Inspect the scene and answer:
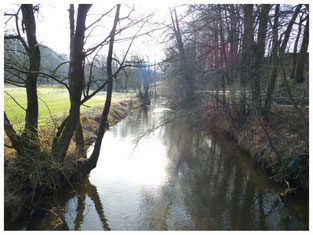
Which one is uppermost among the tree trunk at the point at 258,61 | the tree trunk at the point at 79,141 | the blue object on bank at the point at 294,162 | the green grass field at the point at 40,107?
the tree trunk at the point at 258,61

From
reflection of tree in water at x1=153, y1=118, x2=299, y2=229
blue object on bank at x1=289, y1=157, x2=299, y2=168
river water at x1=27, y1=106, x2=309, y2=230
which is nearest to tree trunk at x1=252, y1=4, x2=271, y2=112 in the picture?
blue object on bank at x1=289, y1=157, x2=299, y2=168

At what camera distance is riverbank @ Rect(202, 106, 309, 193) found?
6.86 metres

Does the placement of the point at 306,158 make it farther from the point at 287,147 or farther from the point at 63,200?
the point at 63,200

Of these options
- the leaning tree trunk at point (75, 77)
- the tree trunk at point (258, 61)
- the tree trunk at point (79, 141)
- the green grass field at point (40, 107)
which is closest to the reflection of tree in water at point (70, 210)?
the leaning tree trunk at point (75, 77)

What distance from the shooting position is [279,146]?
26.1ft

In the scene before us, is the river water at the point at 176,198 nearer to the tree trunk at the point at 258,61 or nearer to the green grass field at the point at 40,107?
the green grass field at the point at 40,107

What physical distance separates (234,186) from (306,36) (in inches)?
213

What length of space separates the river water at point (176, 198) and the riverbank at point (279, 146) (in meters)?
0.44

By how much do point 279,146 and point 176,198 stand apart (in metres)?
4.12

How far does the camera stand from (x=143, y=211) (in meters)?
5.93

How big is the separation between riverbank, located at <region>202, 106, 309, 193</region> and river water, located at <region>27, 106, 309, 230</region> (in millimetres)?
438

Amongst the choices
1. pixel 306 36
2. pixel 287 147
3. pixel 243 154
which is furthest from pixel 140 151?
pixel 306 36

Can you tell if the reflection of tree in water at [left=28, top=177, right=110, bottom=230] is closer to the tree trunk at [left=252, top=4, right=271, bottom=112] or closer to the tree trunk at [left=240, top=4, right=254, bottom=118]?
the tree trunk at [left=240, top=4, right=254, bottom=118]

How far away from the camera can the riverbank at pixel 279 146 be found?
686 cm
